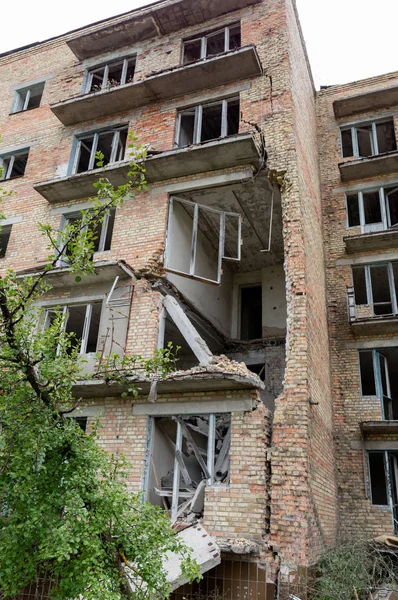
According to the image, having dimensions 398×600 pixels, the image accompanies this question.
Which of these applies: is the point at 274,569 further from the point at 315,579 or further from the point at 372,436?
the point at 372,436

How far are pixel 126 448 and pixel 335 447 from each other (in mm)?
5768

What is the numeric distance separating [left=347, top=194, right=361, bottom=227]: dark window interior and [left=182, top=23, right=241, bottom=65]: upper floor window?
592 cm

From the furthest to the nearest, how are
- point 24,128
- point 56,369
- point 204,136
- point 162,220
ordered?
point 24,128
point 204,136
point 162,220
point 56,369

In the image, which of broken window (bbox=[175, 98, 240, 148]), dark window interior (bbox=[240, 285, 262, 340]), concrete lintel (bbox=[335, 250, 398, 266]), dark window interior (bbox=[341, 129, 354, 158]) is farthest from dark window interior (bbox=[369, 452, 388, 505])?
broken window (bbox=[175, 98, 240, 148])

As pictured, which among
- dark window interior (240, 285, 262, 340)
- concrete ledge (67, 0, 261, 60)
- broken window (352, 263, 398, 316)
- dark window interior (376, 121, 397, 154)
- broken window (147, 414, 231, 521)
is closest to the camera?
broken window (147, 414, 231, 521)

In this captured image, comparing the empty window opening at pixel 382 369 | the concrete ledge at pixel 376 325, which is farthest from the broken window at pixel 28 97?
the empty window opening at pixel 382 369

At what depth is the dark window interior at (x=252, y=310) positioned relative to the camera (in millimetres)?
16141

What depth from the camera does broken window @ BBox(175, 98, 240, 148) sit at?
1230 centimetres

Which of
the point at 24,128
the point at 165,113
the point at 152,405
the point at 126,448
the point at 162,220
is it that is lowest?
the point at 126,448

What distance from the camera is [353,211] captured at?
1560cm

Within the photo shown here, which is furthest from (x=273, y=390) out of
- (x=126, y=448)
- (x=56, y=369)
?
(x=56, y=369)

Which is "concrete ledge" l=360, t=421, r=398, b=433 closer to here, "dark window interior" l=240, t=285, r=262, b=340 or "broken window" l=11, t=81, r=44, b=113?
"dark window interior" l=240, t=285, r=262, b=340

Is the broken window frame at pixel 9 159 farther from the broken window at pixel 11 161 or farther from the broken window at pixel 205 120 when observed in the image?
the broken window at pixel 205 120

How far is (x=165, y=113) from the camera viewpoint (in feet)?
42.6
